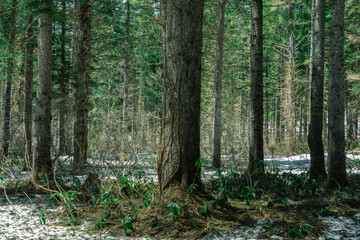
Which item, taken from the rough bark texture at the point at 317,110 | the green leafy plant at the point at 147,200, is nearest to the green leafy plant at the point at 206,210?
the green leafy plant at the point at 147,200

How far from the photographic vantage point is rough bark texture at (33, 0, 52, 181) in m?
7.82

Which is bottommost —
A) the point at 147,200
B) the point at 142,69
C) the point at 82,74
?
the point at 147,200

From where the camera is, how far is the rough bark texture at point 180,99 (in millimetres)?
4844

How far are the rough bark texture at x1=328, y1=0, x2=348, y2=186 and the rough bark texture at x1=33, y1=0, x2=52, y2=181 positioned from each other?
22.7 ft

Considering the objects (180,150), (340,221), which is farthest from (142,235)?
(340,221)

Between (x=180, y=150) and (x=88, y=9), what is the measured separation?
7616 millimetres

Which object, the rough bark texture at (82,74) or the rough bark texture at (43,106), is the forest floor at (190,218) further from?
the rough bark texture at (82,74)

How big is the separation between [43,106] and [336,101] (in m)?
7.14

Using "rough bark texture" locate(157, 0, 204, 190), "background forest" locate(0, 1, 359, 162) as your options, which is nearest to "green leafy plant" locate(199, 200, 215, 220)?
"rough bark texture" locate(157, 0, 204, 190)

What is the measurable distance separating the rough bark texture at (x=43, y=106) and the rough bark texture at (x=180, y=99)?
14.4 ft

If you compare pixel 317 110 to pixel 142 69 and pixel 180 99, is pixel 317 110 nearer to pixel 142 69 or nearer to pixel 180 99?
pixel 180 99

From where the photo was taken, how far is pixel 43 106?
788cm

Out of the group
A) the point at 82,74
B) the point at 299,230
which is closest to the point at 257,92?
the point at 299,230

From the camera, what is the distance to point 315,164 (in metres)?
7.16
